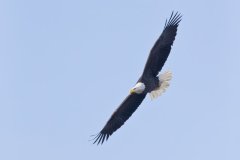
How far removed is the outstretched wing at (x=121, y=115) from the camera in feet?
133

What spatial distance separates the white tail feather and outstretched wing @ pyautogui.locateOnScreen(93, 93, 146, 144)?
Result: 0.46 meters

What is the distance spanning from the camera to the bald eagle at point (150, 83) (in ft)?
130

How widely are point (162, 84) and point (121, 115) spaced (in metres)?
1.28

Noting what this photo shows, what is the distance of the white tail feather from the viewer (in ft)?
132

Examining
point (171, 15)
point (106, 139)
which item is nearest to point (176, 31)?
point (171, 15)

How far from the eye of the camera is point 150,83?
132ft

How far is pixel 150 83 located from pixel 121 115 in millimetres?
1147

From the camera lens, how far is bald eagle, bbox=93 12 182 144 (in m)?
39.7

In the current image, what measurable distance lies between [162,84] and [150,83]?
0.28 metres

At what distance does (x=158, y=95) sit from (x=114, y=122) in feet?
4.31

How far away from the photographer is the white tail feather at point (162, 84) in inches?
1580

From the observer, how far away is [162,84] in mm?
40156

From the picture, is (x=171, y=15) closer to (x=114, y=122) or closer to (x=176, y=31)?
(x=176, y=31)

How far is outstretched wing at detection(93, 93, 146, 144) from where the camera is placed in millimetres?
40625
